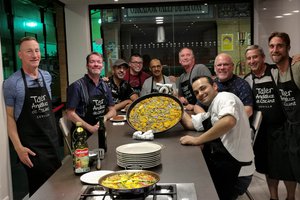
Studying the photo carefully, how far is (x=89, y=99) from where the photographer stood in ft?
10.5

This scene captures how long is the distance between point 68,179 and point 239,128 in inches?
45.7

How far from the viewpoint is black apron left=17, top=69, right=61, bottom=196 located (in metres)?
2.70

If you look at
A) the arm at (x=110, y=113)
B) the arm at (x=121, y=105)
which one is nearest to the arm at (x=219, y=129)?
the arm at (x=110, y=113)

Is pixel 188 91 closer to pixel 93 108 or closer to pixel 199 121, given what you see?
pixel 93 108

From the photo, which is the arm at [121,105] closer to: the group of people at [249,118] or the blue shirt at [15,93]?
the group of people at [249,118]

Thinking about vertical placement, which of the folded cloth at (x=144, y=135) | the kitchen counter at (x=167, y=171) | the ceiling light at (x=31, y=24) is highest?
the ceiling light at (x=31, y=24)

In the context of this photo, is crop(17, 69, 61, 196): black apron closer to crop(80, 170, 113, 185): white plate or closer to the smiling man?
crop(80, 170, 113, 185): white plate

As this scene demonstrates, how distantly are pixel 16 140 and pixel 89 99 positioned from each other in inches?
31.8

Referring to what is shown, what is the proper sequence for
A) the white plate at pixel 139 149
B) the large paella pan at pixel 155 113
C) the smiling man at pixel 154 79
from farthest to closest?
the smiling man at pixel 154 79
the large paella pan at pixel 155 113
the white plate at pixel 139 149

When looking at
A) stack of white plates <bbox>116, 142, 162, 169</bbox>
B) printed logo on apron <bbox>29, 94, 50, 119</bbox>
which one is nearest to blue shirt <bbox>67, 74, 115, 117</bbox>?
printed logo on apron <bbox>29, 94, 50, 119</bbox>

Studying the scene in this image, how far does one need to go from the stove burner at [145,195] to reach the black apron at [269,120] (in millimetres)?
2028

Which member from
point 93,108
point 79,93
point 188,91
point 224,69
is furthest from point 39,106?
point 188,91

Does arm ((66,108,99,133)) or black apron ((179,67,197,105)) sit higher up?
black apron ((179,67,197,105))

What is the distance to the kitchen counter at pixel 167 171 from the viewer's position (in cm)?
146
